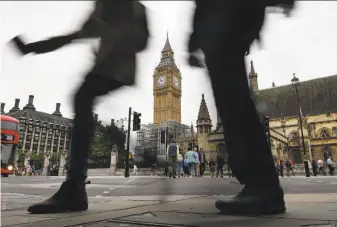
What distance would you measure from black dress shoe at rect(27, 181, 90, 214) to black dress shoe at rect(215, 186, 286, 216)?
83 centimetres

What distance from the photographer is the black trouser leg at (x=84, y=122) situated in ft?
4.88

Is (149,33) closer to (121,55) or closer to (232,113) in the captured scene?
(121,55)

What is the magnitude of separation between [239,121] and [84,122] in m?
0.87

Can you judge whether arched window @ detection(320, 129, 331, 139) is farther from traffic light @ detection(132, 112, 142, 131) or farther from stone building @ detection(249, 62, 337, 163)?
traffic light @ detection(132, 112, 142, 131)

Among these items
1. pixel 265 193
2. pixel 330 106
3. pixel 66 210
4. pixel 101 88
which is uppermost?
pixel 330 106

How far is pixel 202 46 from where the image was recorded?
1.35m

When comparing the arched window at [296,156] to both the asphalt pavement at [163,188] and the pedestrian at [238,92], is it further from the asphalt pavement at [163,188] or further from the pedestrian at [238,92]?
the pedestrian at [238,92]

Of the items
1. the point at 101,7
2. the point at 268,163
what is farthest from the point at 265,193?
the point at 101,7

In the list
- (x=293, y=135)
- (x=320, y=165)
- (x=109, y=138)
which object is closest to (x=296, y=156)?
(x=293, y=135)

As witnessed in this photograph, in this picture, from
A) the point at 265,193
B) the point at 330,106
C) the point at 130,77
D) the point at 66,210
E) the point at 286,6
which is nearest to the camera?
the point at 286,6

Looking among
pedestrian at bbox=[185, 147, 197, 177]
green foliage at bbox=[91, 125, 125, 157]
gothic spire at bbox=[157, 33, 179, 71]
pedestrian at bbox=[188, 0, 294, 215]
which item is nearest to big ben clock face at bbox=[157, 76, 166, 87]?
gothic spire at bbox=[157, 33, 179, 71]

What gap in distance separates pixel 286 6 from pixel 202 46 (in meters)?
0.39

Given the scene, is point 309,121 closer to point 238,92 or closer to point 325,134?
point 325,134

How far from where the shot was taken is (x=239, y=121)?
5.01ft
